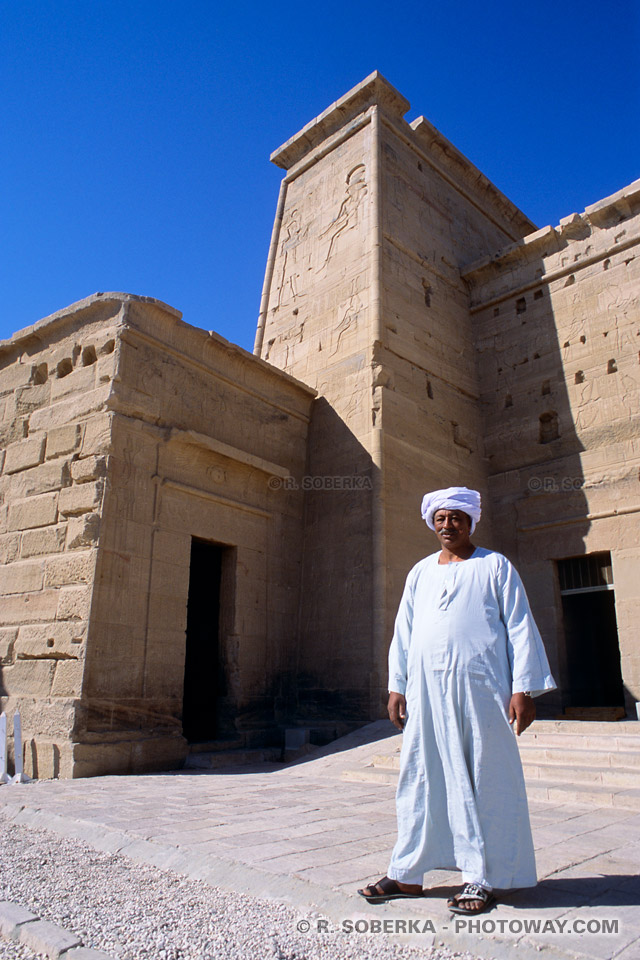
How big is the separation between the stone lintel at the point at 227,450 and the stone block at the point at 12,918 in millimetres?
6120

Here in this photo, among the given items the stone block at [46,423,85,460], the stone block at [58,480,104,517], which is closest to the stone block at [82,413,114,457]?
the stone block at [46,423,85,460]

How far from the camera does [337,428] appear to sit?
10539 mm

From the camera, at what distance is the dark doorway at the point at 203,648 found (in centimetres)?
896

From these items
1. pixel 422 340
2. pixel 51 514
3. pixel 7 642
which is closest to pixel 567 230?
pixel 422 340

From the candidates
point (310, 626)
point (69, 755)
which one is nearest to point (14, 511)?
point (69, 755)

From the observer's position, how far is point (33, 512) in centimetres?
833

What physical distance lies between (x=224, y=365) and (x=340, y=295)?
299cm

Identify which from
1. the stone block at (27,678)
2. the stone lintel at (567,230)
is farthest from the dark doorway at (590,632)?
the stone block at (27,678)

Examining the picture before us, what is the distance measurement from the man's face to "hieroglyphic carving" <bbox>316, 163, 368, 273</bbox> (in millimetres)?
9794

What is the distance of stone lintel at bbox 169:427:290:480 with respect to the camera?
8531 mm

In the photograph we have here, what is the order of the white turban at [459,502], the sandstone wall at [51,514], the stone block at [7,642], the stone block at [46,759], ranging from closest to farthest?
1. the white turban at [459,502]
2. the stone block at [46,759]
3. the sandstone wall at [51,514]
4. the stone block at [7,642]

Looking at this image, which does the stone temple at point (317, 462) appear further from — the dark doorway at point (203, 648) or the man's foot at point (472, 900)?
the man's foot at point (472, 900)

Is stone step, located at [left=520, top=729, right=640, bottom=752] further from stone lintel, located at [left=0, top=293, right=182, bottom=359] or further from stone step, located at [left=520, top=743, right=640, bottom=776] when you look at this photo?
stone lintel, located at [left=0, top=293, right=182, bottom=359]

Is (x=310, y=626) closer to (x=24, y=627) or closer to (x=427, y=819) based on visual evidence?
(x=24, y=627)
